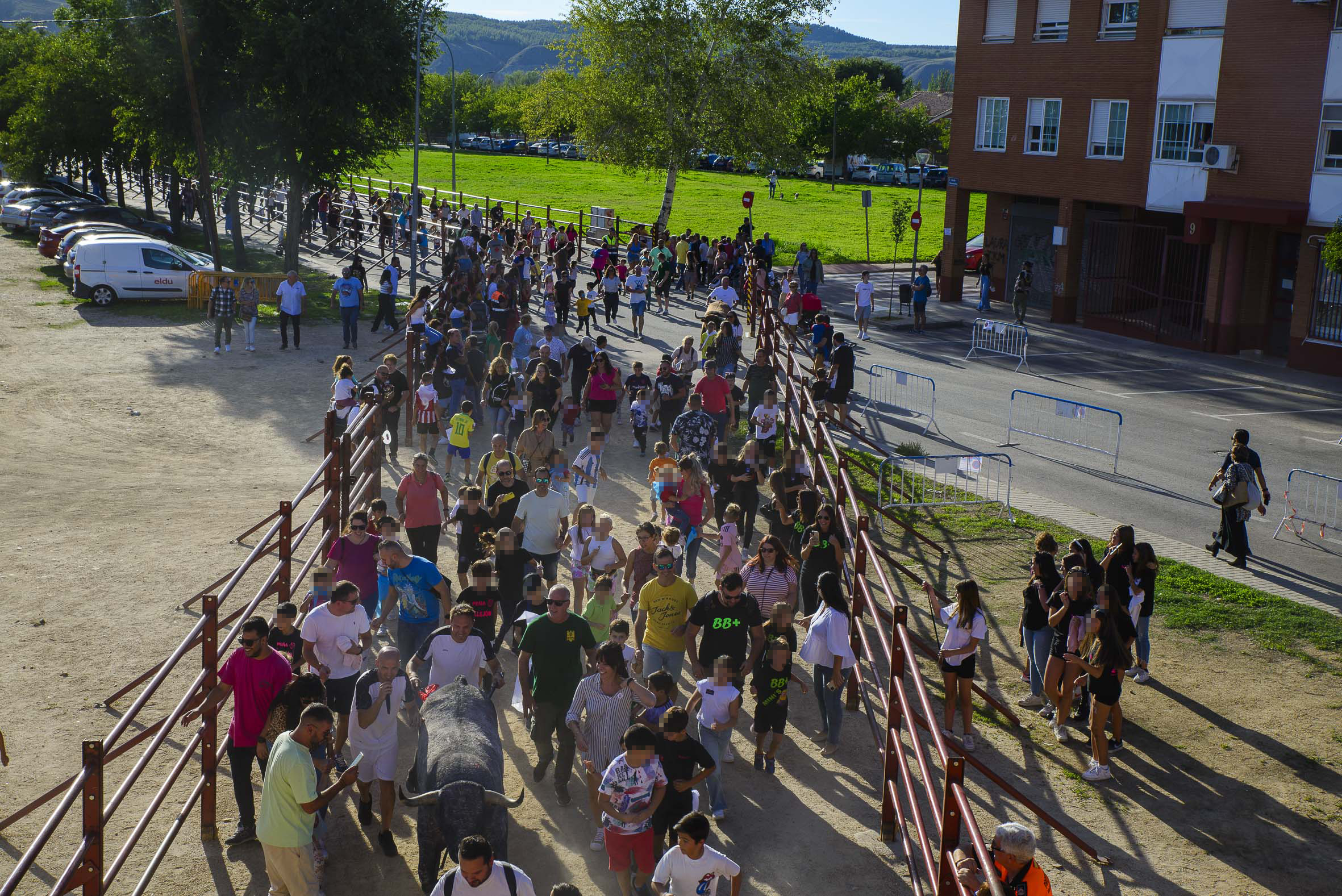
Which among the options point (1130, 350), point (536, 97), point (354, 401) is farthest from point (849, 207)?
point (354, 401)

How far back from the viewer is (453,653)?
30.0ft

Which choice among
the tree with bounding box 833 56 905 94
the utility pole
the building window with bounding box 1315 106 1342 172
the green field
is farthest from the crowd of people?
the tree with bounding box 833 56 905 94

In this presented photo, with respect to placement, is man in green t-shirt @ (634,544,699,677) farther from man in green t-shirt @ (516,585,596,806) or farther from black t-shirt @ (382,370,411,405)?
black t-shirt @ (382,370,411,405)

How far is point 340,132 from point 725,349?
18.8 metres

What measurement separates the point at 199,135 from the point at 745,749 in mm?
28336

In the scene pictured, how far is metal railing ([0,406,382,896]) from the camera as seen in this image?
6.29 metres

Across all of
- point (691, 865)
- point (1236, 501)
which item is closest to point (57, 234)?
point (1236, 501)

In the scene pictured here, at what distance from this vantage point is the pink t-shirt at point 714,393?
1666 cm

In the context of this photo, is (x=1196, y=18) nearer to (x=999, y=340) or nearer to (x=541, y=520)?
(x=999, y=340)

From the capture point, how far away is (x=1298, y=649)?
12.5m

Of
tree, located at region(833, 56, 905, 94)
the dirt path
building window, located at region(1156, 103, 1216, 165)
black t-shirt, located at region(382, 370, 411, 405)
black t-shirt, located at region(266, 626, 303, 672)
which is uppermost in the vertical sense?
tree, located at region(833, 56, 905, 94)

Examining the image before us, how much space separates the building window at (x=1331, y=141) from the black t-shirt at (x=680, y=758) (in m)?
25.8

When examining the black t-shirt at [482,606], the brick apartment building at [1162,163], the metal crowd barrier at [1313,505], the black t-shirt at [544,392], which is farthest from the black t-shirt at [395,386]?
the brick apartment building at [1162,163]

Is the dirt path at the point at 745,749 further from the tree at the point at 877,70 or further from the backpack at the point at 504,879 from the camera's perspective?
the tree at the point at 877,70
